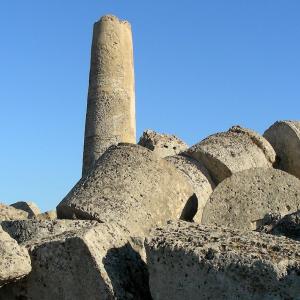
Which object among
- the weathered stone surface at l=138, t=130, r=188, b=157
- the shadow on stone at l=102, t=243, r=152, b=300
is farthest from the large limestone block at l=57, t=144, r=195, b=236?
the weathered stone surface at l=138, t=130, r=188, b=157

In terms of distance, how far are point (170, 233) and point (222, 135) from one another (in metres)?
4.48

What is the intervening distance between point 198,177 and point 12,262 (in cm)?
370

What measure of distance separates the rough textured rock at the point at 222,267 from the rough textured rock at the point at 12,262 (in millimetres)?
840

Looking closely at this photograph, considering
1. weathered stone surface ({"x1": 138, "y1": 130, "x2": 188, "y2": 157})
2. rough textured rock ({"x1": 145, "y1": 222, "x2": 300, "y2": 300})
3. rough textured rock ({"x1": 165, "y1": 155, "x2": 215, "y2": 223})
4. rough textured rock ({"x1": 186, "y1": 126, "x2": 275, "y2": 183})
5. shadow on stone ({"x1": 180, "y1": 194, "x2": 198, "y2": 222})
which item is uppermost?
weathered stone surface ({"x1": 138, "y1": 130, "x2": 188, "y2": 157})

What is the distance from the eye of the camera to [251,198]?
7.01 meters

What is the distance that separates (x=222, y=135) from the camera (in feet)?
28.6

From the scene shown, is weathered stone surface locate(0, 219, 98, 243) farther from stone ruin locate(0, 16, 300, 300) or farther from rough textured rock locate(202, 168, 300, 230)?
rough textured rock locate(202, 168, 300, 230)

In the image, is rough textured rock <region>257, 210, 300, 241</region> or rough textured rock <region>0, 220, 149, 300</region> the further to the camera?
rough textured rock <region>257, 210, 300, 241</region>

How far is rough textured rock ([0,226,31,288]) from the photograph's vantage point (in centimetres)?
432

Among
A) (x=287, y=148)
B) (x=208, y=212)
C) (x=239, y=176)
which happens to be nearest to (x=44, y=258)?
(x=208, y=212)

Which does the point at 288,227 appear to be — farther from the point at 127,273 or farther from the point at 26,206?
the point at 26,206

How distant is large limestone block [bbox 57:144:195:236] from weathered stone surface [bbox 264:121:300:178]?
2618mm

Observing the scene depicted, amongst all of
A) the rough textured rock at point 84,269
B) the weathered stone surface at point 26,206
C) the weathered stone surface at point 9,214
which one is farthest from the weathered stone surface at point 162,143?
the rough textured rock at point 84,269

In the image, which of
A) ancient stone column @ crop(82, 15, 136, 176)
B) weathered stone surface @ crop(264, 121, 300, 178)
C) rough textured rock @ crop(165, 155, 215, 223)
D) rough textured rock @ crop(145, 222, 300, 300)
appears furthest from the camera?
ancient stone column @ crop(82, 15, 136, 176)
